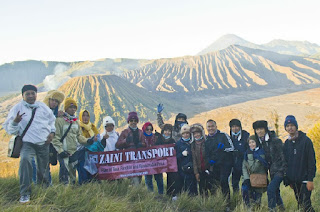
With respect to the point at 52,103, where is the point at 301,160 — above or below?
below

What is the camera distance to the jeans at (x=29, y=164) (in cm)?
337

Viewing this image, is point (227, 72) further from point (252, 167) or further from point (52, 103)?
point (252, 167)

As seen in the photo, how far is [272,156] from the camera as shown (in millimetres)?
3707

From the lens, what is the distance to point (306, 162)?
140 inches

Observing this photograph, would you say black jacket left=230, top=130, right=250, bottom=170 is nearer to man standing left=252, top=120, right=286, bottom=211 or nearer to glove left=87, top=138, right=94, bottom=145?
man standing left=252, top=120, right=286, bottom=211

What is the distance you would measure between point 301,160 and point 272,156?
1.17 ft

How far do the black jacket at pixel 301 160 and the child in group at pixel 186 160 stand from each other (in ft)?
4.83

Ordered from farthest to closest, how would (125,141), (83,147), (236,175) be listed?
(125,141) → (83,147) → (236,175)

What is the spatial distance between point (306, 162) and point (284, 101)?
4623cm

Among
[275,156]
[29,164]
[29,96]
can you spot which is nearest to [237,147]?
[275,156]

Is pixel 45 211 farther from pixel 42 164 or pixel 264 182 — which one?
pixel 264 182

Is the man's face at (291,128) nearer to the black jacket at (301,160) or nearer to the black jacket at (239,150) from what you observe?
the black jacket at (301,160)

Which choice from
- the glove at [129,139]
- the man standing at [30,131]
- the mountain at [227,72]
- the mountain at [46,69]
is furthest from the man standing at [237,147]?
the mountain at [46,69]

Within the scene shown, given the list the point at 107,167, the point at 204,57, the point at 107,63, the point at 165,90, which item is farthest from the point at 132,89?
the point at 107,63
